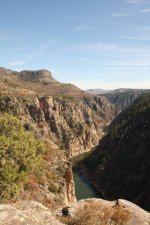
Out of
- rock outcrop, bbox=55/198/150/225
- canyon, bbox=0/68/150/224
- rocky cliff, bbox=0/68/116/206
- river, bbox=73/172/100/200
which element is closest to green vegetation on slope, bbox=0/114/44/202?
canyon, bbox=0/68/150/224

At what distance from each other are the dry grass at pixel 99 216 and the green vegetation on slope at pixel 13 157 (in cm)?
1688

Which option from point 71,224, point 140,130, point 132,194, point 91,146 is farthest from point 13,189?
point 91,146

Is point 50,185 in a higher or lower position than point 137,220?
lower

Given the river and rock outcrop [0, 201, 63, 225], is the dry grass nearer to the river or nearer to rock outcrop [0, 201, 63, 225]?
rock outcrop [0, 201, 63, 225]

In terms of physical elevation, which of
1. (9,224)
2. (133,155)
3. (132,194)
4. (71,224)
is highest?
(9,224)

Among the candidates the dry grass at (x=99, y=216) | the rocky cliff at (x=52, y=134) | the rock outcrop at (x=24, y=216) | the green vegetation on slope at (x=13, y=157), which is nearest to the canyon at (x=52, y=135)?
the rocky cliff at (x=52, y=134)

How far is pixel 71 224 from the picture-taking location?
635 inches

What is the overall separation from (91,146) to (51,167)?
134m

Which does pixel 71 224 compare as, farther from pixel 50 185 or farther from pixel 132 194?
pixel 132 194

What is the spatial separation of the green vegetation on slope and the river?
65.6m

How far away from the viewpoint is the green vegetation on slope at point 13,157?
34031 mm

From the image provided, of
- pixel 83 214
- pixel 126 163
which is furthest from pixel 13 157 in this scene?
pixel 126 163

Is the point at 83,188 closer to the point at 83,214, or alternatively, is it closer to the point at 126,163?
the point at 126,163

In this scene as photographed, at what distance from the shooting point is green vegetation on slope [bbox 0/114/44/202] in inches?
1340
